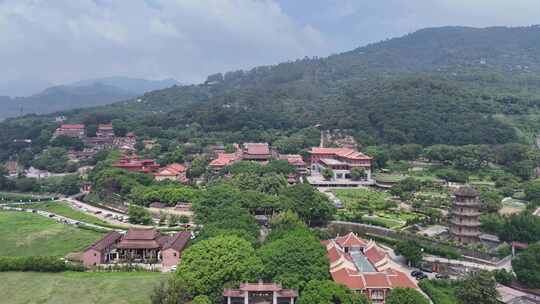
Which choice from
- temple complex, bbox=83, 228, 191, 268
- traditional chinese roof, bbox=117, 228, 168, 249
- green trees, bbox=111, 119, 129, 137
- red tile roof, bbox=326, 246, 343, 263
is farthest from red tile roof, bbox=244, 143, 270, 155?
red tile roof, bbox=326, 246, 343, 263

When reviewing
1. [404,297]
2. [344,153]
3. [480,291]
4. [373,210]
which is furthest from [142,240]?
[344,153]

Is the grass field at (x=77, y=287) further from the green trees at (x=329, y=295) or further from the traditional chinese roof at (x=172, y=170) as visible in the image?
the traditional chinese roof at (x=172, y=170)

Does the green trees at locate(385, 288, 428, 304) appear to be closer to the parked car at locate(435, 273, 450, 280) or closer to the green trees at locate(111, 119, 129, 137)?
the parked car at locate(435, 273, 450, 280)

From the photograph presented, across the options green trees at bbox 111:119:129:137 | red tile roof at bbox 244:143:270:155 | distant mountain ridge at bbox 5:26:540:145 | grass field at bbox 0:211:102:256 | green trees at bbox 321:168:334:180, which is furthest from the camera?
green trees at bbox 111:119:129:137

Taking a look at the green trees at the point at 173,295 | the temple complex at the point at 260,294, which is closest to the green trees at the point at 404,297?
the temple complex at the point at 260,294

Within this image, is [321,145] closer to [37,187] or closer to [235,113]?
[235,113]

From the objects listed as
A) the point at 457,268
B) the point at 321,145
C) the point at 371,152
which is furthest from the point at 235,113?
the point at 457,268
